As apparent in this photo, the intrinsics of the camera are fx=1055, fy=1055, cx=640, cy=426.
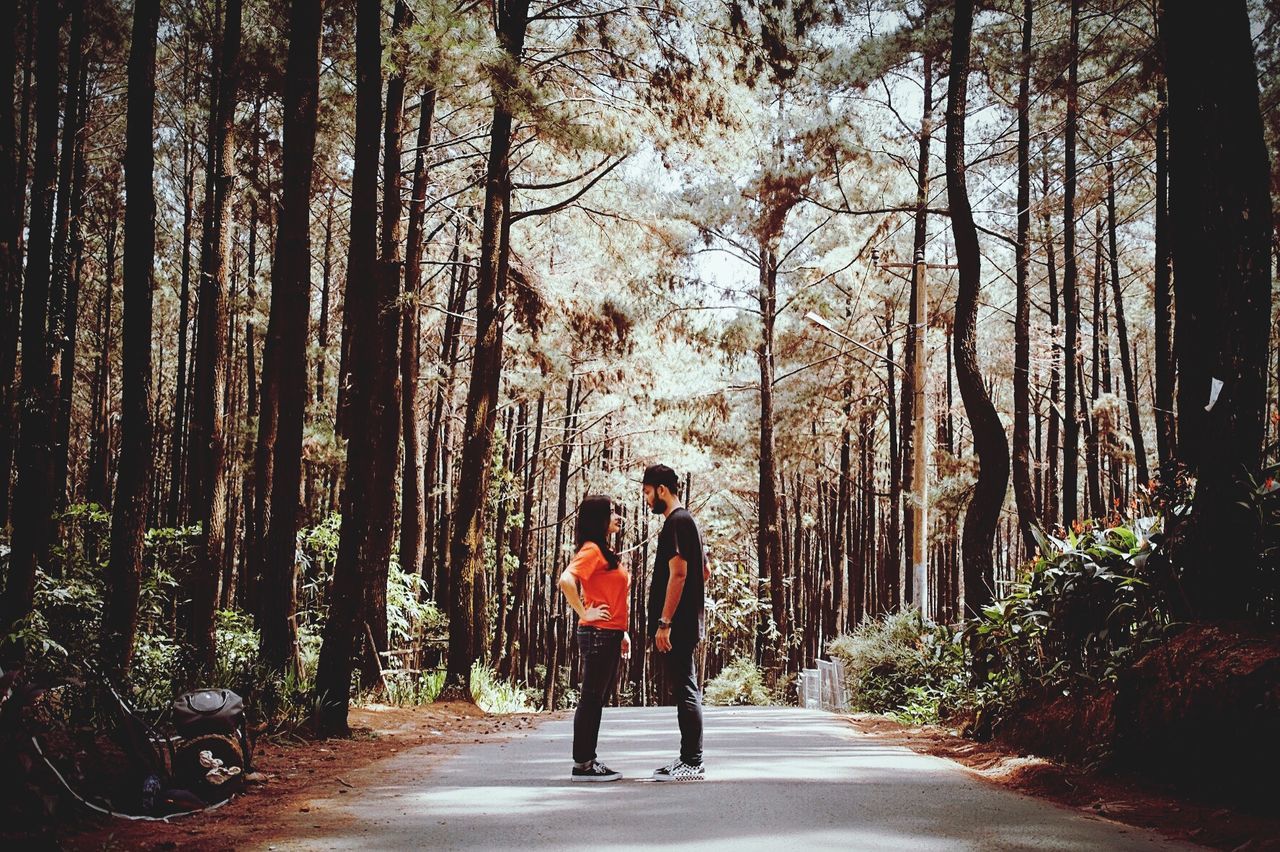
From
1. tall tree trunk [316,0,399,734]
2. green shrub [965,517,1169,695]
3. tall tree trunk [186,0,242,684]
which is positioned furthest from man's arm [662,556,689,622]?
tall tree trunk [186,0,242,684]

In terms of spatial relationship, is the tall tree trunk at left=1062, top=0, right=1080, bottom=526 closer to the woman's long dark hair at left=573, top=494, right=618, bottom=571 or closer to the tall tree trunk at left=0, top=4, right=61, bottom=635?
the woman's long dark hair at left=573, top=494, right=618, bottom=571

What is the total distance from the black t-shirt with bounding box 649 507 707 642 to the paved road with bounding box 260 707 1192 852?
0.99 m

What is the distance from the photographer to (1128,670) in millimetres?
→ 7055

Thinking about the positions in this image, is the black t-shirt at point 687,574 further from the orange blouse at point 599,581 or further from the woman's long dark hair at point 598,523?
the woman's long dark hair at point 598,523

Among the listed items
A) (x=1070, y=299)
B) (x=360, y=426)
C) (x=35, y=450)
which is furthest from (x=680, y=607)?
(x=1070, y=299)

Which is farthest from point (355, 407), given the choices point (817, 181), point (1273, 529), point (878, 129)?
point (878, 129)

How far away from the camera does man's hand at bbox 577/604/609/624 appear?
7012 mm

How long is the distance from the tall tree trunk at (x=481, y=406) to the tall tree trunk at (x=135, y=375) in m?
7.27

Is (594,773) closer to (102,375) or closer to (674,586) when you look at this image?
(674,586)

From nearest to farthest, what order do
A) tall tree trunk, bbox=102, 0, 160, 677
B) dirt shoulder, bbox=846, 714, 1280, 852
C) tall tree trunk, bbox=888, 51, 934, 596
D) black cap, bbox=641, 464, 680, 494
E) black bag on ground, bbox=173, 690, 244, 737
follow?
1. dirt shoulder, bbox=846, 714, 1280, 852
2. black bag on ground, bbox=173, 690, 244, 737
3. black cap, bbox=641, 464, 680, 494
4. tall tree trunk, bbox=102, 0, 160, 677
5. tall tree trunk, bbox=888, 51, 934, 596

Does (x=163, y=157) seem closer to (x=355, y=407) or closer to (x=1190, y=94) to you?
(x=355, y=407)

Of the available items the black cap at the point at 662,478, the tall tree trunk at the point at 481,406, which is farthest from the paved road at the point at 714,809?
the tall tree trunk at the point at 481,406

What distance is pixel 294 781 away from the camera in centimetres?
727

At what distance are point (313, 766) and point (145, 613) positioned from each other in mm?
6692
